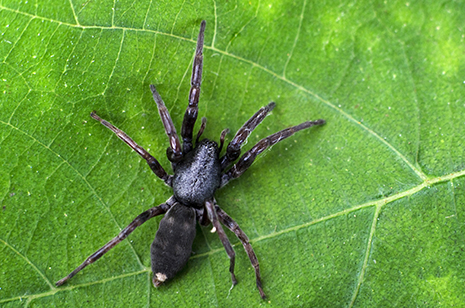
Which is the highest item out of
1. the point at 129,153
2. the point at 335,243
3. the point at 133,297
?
the point at 129,153

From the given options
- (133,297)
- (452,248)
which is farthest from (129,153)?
(452,248)

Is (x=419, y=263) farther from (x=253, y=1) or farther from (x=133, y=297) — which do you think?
(x=253, y=1)

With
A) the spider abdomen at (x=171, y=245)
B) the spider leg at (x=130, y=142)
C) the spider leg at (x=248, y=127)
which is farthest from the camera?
the spider leg at (x=248, y=127)

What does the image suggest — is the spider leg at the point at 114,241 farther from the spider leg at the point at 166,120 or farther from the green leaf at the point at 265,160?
the spider leg at the point at 166,120

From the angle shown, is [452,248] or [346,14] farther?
[346,14]

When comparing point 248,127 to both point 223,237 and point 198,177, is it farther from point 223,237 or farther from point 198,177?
point 223,237

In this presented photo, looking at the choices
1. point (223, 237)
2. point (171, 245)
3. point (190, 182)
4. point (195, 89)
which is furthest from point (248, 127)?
point (171, 245)

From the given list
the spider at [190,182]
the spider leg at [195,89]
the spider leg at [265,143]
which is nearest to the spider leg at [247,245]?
the spider at [190,182]
